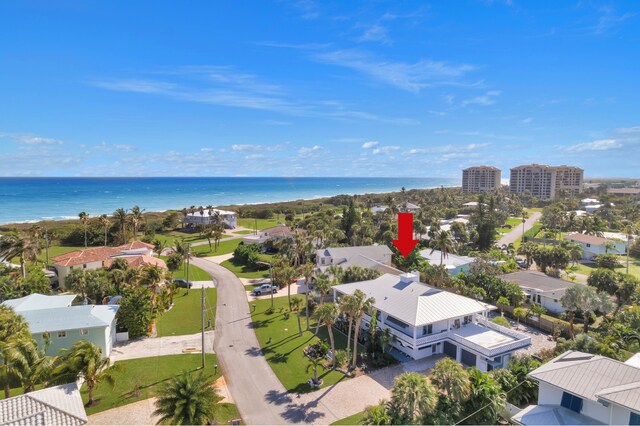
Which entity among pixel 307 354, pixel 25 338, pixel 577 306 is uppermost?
pixel 25 338

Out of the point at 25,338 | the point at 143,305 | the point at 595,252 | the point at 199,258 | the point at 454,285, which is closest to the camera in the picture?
the point at 25,338

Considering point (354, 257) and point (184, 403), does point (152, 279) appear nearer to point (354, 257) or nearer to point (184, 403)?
point (184, 403)

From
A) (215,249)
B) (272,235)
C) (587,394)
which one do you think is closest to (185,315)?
(215,249)

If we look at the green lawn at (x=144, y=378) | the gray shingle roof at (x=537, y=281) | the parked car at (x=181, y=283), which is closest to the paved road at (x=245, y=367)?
the green lawn at (x=144, y=378)

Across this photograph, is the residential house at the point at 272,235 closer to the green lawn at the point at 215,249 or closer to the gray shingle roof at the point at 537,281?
the green lawn at the point at 215,249

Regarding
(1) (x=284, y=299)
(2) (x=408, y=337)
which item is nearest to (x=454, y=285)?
(2) (x=408, y=337)

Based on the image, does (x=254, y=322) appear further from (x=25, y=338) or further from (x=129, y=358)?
(x=25, y=338)
